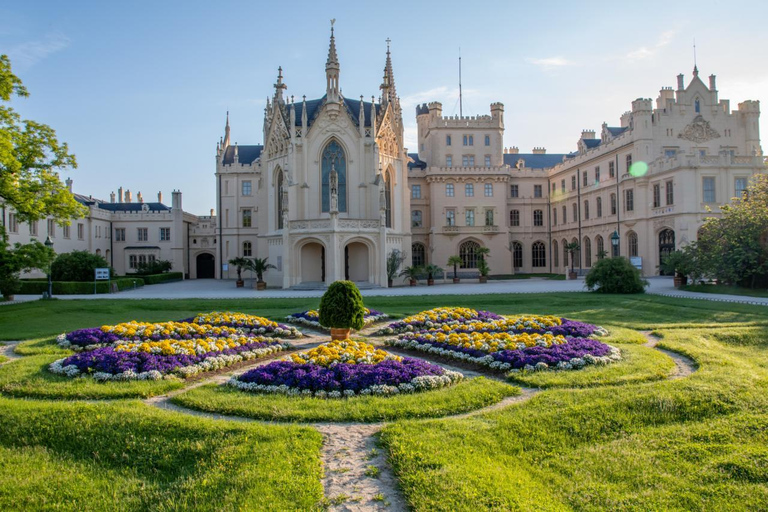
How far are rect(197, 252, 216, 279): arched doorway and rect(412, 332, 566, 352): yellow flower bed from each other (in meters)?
53.0

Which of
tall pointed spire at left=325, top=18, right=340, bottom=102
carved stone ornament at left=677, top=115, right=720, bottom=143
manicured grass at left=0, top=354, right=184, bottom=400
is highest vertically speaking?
tall pointed spire at left=325, top=18, right=340, bottom=102

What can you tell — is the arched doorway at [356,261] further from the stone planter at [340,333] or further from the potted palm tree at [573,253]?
the stone planter at [340,333]

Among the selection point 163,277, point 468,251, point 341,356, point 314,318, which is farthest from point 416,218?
point 341,356

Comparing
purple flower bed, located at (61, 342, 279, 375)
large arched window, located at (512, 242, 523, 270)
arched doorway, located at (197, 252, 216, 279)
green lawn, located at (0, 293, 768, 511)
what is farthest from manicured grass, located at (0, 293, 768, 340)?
arched doorway, located at (197, 252, 216, 279)

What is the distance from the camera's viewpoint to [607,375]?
9523 mm

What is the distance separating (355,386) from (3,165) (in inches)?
658

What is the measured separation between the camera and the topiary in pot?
13172mm

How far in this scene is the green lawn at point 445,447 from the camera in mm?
5480

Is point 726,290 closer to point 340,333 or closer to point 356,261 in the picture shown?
point 356,261

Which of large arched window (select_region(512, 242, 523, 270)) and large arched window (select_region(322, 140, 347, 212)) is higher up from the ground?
large arched window (select_region(322, 140, 347, 212))

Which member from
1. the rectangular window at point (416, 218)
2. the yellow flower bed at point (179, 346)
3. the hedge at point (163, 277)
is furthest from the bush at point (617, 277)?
the hedge at point (163, 277)

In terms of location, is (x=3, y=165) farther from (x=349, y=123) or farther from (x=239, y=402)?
(x=349, y=123)

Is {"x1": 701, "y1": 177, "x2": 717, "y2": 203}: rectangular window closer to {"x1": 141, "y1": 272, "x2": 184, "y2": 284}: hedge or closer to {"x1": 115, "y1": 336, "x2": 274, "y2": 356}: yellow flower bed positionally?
{"x1": 115, "y1": 336, "x2": 274, "y2": 356}: yellow flower bed

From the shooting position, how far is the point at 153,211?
192 ft
